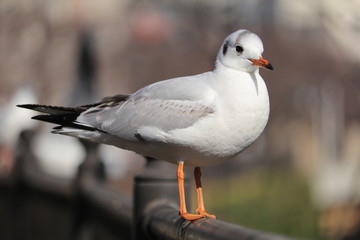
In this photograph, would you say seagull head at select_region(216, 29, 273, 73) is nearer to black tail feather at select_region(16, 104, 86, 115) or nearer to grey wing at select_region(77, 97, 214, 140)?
grey wing at select_region(77, 97, 214, 140)

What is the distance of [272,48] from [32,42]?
20.4 ft

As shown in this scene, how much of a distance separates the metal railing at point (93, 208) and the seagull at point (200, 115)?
261mm

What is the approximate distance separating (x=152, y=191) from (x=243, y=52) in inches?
36.0

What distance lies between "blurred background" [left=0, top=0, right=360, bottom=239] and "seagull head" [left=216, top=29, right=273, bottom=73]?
164 centimetres

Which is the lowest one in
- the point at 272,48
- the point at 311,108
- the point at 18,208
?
the point at 18,208

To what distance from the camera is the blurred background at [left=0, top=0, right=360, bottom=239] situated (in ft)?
24.4

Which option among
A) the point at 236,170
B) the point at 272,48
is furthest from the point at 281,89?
the point at 236,170

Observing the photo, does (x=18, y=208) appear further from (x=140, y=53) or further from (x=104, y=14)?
(x=104, y=14)

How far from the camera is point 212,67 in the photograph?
4.73 meters

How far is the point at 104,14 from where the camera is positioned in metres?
24.3

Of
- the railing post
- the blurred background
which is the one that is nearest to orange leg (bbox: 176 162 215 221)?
the railing post

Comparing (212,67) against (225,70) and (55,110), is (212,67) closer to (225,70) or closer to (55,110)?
(55,110)

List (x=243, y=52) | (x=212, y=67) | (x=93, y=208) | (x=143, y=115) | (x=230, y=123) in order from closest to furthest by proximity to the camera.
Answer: (x=230, y=123) → (x=243, y=52) → (x=143, y=115) → (x=212, y=67) → (x=93, y=208)

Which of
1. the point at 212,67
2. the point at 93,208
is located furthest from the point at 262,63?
the point at 93,208
